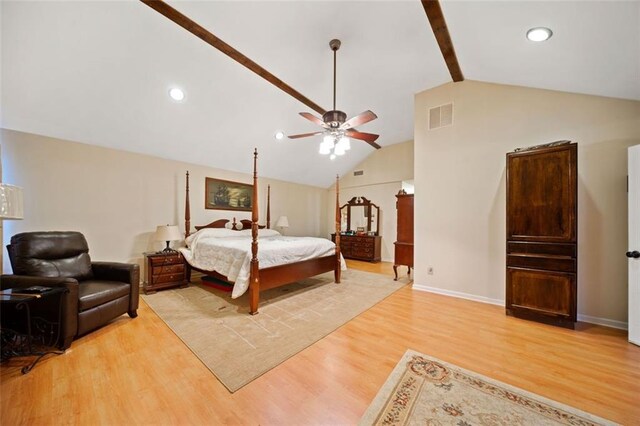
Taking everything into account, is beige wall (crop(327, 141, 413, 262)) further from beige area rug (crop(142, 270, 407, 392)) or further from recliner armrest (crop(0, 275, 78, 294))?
recliner armrest (crop(0, 275, 78, 294))

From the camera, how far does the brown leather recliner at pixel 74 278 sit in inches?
83.7

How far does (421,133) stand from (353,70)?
5.18 ft

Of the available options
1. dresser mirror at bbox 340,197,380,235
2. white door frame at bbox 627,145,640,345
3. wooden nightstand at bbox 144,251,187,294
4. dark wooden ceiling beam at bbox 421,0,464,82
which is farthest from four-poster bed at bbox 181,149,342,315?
white door frame at bbox 627,145,640,345

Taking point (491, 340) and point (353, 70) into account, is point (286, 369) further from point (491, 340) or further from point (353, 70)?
point (353, 70)

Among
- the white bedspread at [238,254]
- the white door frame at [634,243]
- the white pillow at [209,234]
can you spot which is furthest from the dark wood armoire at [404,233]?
the white pillow at [209,234]

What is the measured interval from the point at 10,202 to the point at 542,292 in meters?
5.10

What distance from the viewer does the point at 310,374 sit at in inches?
72.1

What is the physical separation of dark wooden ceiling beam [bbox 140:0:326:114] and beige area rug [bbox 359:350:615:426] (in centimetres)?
392

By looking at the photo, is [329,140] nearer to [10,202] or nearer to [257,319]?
[257,319]

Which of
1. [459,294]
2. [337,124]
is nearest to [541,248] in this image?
[459,294]

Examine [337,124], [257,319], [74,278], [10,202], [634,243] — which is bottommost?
[257,319]

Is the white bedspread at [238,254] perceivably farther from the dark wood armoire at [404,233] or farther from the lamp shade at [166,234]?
the dark wood armoire at [404,233]

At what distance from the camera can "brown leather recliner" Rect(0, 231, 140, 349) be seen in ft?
6.98

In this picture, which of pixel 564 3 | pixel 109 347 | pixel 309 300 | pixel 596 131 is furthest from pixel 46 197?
pixel 596 131
